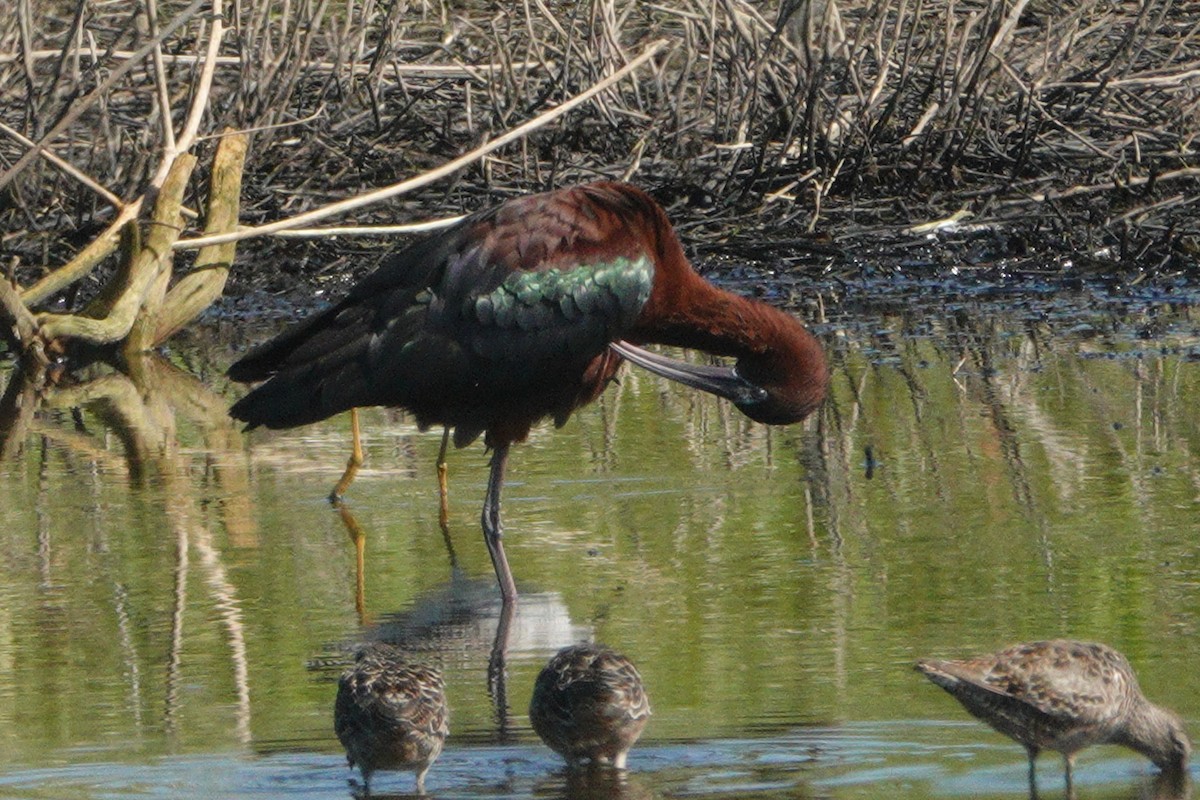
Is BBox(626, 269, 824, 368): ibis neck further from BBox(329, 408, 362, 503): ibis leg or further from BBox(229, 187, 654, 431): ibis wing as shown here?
BBox(329, 408, 362, 503): ibis leg

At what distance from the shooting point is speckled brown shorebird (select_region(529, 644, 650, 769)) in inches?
191

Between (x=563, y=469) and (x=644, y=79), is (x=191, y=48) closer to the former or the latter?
(x=644, y=79)

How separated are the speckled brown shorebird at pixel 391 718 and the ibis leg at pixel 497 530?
5.22 feet

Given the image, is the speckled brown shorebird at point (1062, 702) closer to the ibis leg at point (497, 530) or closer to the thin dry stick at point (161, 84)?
the ibis leg at point (497, 530)

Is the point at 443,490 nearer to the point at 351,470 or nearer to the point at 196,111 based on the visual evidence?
the point at 351,470

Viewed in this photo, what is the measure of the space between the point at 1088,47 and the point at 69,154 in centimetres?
629

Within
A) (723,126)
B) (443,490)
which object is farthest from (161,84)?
(723,126)

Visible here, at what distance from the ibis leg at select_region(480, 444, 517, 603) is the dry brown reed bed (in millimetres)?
5675

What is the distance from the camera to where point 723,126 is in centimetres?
1360

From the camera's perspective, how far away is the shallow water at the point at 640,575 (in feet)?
16.8

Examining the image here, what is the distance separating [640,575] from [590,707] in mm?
1998

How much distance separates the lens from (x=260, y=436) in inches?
373

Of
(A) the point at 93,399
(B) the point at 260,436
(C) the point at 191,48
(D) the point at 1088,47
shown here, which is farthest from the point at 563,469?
(D) the point at 1088,47

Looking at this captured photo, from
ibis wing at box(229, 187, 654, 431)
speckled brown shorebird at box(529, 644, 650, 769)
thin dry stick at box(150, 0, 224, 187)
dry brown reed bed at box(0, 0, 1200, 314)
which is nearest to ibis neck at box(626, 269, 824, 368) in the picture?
ibis wing at box(229, 187, 654, 431)
